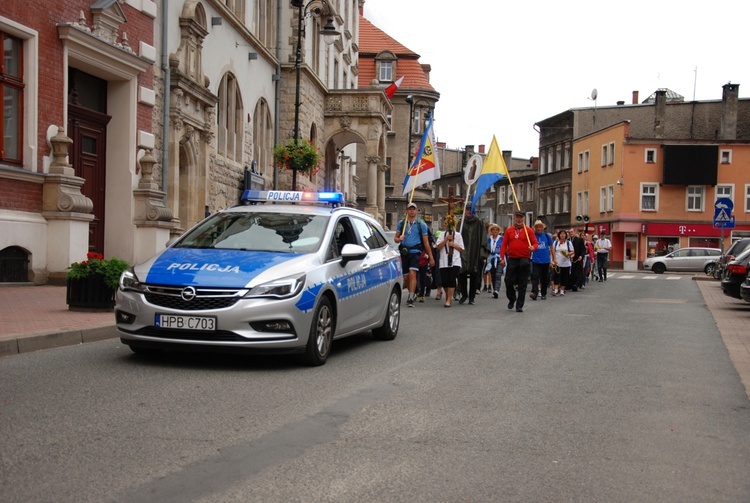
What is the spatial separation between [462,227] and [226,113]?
12.0m

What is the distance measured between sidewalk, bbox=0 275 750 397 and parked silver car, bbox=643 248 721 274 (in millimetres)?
39330

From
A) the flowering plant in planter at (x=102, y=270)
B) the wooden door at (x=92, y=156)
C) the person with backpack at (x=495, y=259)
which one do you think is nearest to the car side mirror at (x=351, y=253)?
the flowering plant in planter at (x=102, y=270)

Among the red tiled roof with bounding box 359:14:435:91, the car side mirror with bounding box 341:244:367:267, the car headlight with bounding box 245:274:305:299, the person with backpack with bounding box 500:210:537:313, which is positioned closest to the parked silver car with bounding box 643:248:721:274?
the red tiled roof with bounding box 359:14:435:91

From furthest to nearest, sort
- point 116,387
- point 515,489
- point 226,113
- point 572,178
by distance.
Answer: point 572,178, point 226,113, point 116,387, point 515,489

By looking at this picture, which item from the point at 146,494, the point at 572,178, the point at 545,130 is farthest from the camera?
the point at 545,130

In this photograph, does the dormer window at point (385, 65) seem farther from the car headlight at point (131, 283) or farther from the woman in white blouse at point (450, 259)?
the car headlight at point (131, 283)

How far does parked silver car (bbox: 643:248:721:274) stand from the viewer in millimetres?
52713

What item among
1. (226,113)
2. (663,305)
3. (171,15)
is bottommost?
(663,305)

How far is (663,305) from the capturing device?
790 inches

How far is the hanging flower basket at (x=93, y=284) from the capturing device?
11.8 metres

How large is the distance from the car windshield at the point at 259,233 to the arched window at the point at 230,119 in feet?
57.6

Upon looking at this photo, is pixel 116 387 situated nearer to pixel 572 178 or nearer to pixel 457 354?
pixel 457 354

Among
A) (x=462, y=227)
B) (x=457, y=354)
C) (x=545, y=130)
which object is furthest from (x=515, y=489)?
(x=545, y=130)

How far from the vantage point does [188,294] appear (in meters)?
7.91
